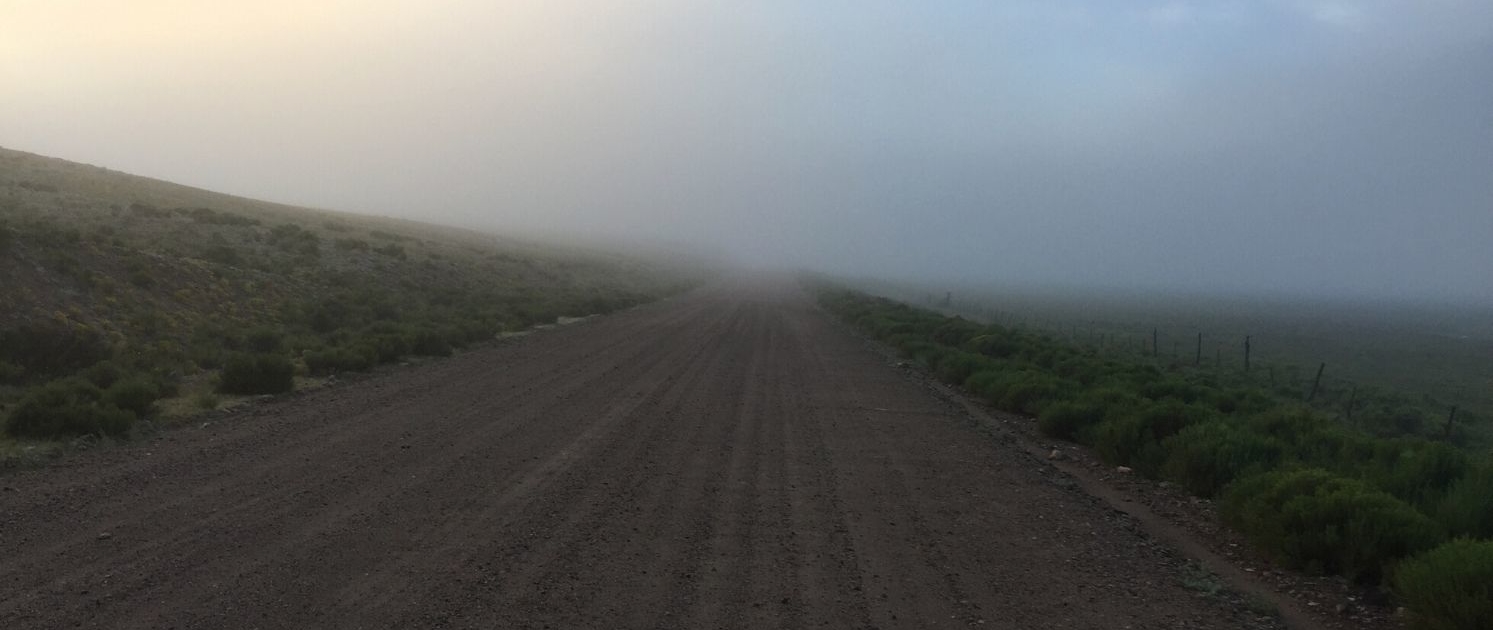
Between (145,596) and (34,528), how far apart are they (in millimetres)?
2426

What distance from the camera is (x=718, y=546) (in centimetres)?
730

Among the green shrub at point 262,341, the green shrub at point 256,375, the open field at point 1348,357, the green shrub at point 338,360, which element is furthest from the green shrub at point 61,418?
the open field at point 1348,357

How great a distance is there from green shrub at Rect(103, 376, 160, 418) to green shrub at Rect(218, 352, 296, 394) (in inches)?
65.2

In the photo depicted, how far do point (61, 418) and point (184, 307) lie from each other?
38.7 ft

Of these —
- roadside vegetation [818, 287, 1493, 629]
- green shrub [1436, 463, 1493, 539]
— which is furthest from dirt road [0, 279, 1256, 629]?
green shrub [1436, 463, 1493, 539]

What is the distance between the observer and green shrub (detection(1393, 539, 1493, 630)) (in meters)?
5.39

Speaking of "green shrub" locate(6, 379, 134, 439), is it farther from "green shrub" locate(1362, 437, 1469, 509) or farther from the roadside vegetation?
"green shrub" locate(1362, 437, 1469, 509)

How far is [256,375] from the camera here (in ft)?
48.7

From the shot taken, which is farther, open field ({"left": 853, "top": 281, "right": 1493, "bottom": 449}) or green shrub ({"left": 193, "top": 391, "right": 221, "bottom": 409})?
open field ({"left": 853, "top": 281, "right": 1493, "bottom": 449})

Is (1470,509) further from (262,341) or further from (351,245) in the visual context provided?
(351,245)

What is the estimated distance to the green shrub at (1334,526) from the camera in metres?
7.08

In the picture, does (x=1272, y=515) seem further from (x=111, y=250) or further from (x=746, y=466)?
(x=111, y=250)

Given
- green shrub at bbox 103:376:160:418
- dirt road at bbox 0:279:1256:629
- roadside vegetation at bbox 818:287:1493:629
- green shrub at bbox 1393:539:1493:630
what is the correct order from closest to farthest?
green shrub at bbox 1393:539:1493:630 → dirt road at bbox 0:279:1256:629 → roadside vegetation at bbox 818:287:1493:629 → green shrub at bbox 103:376:160:418

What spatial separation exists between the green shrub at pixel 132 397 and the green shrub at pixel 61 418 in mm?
461
